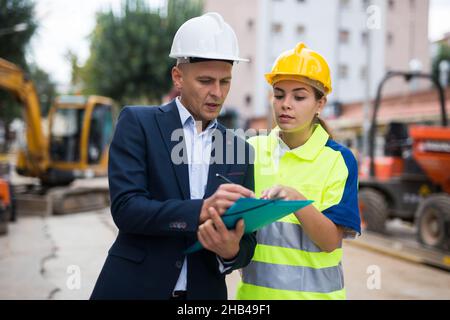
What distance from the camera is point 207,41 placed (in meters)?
1.76

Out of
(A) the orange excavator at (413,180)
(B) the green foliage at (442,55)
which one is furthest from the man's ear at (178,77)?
(B) the green foliage at (442,55)

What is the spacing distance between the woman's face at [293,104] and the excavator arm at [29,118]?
1086 centimetres

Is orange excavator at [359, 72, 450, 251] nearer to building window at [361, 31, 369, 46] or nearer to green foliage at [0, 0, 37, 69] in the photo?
green foliage at [0, 0, 37, 69]

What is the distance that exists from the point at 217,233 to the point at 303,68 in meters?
0.74

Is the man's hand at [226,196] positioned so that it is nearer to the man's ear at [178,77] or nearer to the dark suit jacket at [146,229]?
the dark suit jacket at [146,229]

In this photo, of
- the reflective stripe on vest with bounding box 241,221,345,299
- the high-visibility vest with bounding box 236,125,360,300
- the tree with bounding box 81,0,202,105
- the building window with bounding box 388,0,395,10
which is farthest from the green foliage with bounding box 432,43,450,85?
the reflective stripe on vest with bounding box 241,221,345,299

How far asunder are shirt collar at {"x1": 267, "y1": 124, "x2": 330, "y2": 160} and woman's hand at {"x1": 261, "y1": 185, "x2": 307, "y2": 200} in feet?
1.24

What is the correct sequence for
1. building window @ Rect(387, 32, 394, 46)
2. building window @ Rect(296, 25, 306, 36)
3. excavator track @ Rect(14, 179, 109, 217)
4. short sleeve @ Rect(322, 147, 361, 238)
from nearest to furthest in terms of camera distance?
short sleeve @ Rect(322, 147, 361, 238) < excavator track @ Rect(14, 179, 109, 217) < building window @ Rect(296, 25, 306, 36) < building window @ Rect(387, 32, 394, 46)

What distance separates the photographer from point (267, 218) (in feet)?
5.24

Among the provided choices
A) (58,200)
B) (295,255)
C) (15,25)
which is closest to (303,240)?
(295,255)

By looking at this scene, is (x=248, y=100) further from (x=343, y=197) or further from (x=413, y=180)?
(x=343, y=197)

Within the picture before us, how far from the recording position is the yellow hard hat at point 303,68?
200cm

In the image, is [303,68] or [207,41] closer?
[207,41]

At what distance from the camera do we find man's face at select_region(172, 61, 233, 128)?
5.88 ft
